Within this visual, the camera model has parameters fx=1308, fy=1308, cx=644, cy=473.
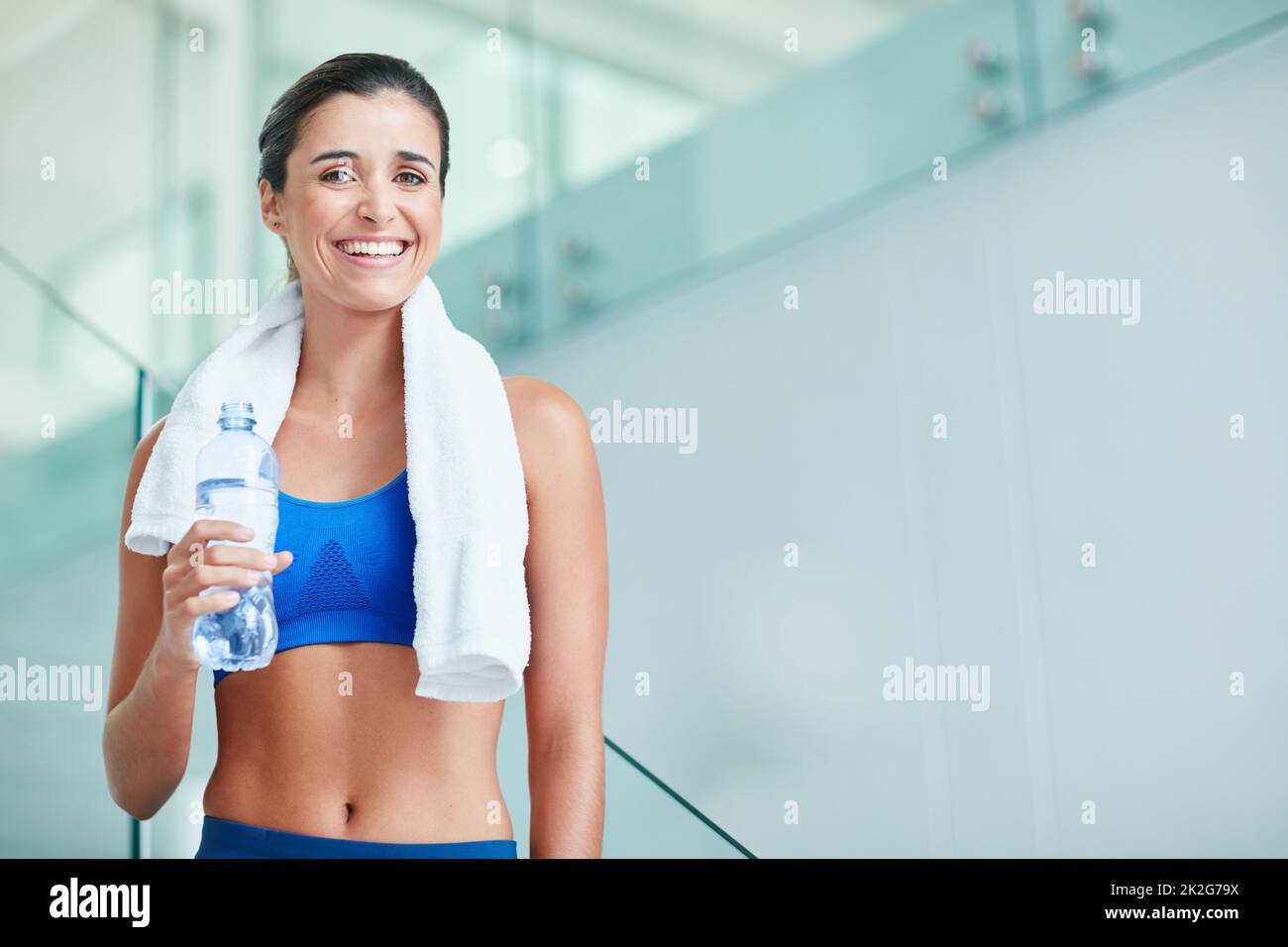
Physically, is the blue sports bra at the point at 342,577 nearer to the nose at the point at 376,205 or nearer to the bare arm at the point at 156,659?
the bare arm at the point at 156,659

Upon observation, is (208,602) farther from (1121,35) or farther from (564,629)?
(1121,35)

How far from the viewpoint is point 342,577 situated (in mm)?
1235

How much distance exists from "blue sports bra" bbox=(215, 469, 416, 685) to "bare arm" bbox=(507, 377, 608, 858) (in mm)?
136

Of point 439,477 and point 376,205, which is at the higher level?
point 376,205

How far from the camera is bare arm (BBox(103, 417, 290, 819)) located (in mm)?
1096

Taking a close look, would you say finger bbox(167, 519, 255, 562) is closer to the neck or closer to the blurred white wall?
the neck

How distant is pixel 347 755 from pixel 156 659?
198mm

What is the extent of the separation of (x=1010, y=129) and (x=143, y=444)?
6.43 ft

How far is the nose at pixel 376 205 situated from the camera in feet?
4.32

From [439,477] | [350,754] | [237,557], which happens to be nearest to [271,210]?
[439,477]

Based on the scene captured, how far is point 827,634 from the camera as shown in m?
2.76

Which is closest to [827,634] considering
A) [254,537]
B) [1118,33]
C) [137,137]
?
[1118,33]

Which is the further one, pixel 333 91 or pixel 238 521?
pixel 333 91
